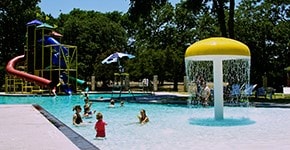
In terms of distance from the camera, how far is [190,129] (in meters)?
12.0

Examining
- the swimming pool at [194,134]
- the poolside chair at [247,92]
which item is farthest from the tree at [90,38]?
the swimming pool at [194,134]

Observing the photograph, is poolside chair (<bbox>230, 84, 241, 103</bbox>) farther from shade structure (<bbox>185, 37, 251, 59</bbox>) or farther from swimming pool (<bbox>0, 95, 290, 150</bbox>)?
shade structure (<bbox>185, 37, 251, 59</bbox>)

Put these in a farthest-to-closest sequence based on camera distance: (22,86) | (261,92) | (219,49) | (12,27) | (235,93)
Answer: (12,27), (22,86), (261,92), (235,93), (219,49)

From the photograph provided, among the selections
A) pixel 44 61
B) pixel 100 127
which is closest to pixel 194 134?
pixel 100 127

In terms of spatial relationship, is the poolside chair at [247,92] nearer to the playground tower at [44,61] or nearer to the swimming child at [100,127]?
the playground tower at [44,61]

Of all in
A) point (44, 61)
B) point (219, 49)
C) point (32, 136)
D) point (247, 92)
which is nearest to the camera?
point (32, 136)

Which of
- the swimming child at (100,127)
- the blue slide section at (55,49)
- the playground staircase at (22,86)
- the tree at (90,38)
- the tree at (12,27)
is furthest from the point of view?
the tree at (90,38)

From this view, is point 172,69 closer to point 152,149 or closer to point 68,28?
point 68,28

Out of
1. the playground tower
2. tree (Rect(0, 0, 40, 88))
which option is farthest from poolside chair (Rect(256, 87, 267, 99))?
tree (Rect(0, 0, 40, 88))

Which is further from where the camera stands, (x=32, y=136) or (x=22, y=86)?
(x=22, y=86)

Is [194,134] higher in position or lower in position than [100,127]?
lower

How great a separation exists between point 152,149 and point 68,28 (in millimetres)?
48307

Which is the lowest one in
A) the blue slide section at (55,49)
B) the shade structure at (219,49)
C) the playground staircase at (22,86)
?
the playground staircase at (22,86)

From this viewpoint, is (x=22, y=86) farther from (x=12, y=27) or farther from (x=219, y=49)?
(x=219, y=49)
